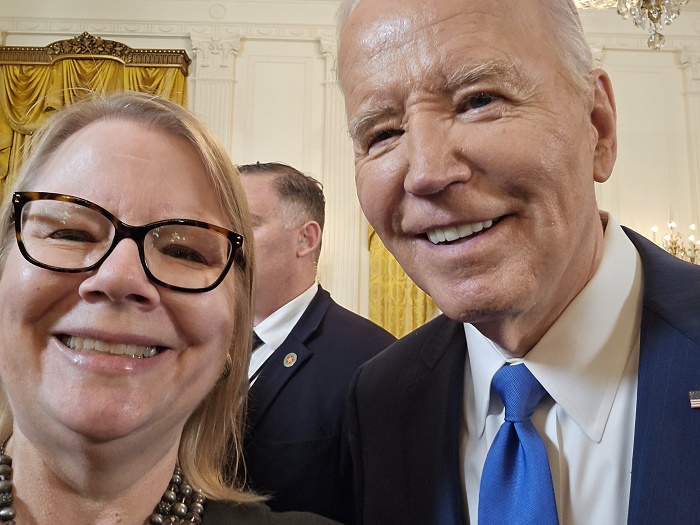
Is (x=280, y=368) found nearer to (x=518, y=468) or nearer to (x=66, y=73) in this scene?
(x=518, y=468)

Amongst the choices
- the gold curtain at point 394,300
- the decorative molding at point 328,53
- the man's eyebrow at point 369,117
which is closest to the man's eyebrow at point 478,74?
the man's eyebrow at point 369,117

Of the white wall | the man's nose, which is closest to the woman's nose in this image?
the man's nose

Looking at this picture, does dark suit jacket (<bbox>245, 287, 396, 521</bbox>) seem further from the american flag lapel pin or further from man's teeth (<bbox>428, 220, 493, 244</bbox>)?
the american flag lapel pin

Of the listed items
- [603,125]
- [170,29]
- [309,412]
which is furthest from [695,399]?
[170,29]

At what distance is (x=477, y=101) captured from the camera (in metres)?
1.18

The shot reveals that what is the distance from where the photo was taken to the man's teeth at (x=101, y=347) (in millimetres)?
979

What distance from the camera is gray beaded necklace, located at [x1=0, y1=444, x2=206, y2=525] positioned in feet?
3.51

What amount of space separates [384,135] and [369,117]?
49 millimetres

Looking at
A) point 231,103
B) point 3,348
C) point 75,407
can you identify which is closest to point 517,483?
point 75,407

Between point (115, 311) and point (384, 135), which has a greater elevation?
point (384, 135)

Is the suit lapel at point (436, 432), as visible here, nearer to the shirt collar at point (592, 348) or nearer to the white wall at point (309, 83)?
the shirt collar at point (592, 348)

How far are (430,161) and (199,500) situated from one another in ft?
2.50

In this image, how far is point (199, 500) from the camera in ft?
3.97

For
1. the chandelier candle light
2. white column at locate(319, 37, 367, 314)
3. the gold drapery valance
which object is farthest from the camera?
the gold drapery valance
